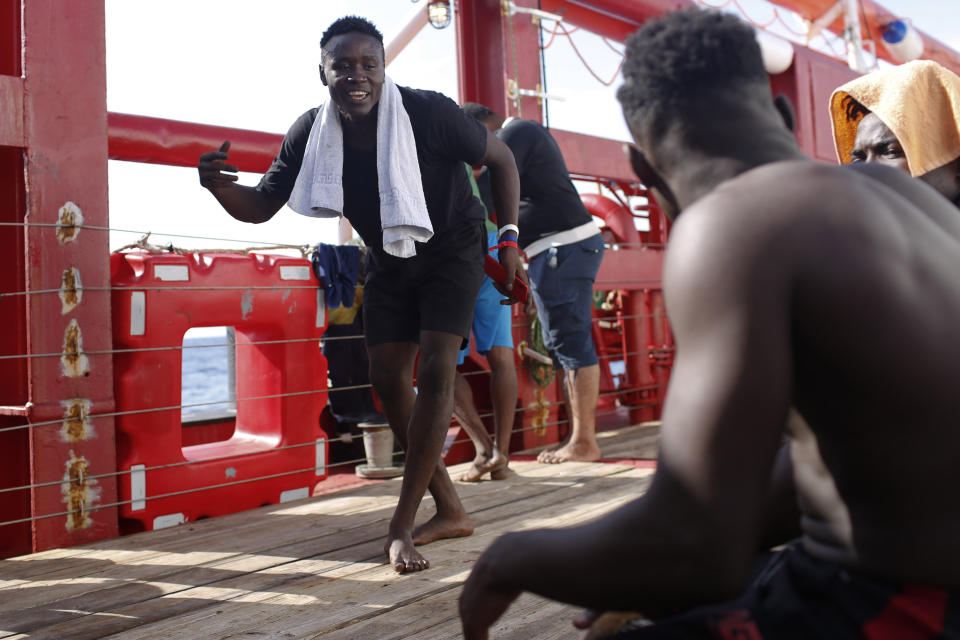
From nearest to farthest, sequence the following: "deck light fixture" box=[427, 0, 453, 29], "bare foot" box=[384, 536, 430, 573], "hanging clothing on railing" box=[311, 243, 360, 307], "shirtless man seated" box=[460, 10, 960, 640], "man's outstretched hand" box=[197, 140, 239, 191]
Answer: "shirtless man seated" box=[460, 10, 960, 640] < "bare foot" box=[384, 536, 430, 573] < "man's outstretched hand" box=[197, 140, 239, 191] < "hanging clothing on railing" box=[311, 243, 360, 307] < "deck light fixture" box=[427, 0, 453, 29]

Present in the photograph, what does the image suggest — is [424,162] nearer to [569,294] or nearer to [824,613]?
[569,294]

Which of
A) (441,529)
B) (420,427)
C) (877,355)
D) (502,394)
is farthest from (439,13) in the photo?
(877,355)

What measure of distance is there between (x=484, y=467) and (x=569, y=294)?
1027 millimetres

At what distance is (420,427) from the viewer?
2.68m

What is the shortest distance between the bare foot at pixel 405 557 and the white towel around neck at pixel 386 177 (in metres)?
0.90

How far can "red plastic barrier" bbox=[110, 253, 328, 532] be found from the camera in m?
3.37

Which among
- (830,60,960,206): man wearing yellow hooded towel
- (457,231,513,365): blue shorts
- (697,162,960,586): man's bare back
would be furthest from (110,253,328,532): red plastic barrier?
(697,162,960,586): man's bare back

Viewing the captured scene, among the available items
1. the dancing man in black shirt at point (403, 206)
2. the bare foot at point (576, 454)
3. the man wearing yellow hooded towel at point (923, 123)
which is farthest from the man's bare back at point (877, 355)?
the bare foot at point (576, 454)

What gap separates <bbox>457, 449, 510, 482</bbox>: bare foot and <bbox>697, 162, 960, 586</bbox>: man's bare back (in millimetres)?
3090

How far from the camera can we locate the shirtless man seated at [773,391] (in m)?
0.84

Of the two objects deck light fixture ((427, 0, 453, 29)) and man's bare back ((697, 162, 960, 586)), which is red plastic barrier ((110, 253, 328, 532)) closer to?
deck light fixture ((427, 0, 453, 29))

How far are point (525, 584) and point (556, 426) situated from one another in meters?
4.42

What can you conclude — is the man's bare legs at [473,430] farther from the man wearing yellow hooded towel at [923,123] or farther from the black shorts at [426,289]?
the man wearing yellow hooded towel at [923,123]

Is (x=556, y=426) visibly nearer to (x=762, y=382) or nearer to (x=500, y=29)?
(x=500, y=29)
